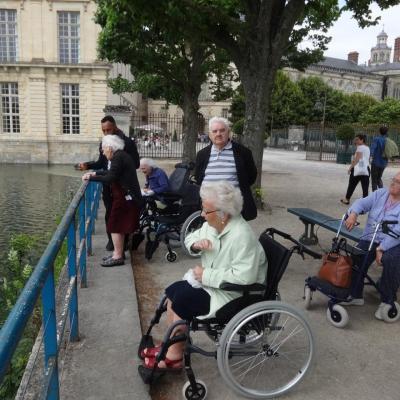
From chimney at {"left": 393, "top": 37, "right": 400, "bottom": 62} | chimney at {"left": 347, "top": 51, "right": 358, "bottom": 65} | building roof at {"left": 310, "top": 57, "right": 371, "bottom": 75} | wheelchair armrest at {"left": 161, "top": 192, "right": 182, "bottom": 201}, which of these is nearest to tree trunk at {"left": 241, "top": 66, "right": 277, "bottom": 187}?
wheelchair armrest at {"left": 161, "top": 192, "right": 182, "bottom": 201}

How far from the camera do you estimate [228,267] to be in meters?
2.94

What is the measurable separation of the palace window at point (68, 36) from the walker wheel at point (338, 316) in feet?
97.3

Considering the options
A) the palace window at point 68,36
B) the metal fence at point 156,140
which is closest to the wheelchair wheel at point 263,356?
the metal fence at point 156,140

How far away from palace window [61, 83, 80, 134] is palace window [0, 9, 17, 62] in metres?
3.92

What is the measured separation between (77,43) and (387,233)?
97.7 ft

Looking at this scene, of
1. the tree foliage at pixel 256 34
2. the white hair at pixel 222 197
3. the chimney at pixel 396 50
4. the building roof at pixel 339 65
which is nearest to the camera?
the white hair at pixel 222 197

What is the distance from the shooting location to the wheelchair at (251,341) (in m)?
2.78

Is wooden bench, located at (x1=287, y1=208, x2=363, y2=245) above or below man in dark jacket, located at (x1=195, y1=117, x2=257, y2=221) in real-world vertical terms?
below

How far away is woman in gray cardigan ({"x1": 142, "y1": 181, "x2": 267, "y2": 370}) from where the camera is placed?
2.88 metres

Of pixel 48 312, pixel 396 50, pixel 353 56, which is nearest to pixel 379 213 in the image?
pixel 48 312

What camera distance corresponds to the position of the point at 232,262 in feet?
9.52

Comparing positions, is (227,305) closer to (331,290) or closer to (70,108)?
(331,290)

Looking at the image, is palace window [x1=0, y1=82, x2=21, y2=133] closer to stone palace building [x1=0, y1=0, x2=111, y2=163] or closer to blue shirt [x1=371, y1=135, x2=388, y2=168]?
stone palace building [x1=0, y1=0, x2=111, y2=163]

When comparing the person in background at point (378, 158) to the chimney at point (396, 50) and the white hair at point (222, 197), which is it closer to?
the white hair at point (222, 197)
